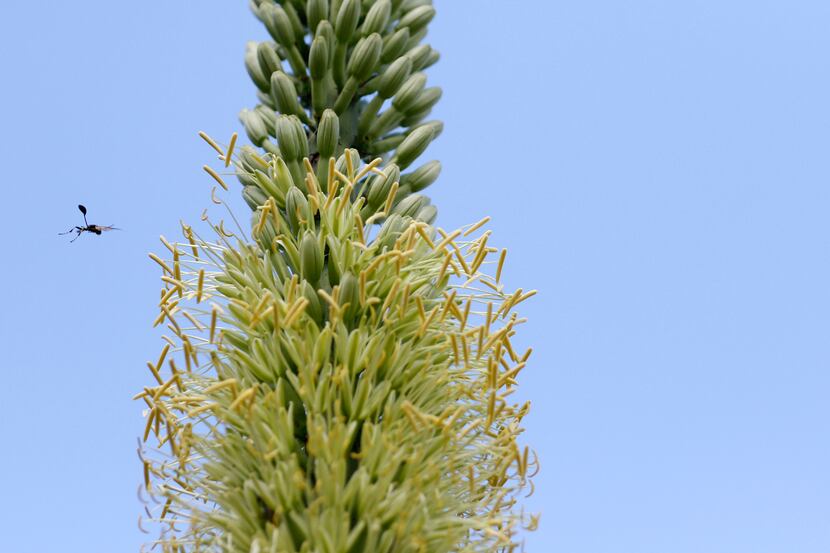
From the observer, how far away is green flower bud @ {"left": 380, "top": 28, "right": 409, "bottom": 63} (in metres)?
7.60

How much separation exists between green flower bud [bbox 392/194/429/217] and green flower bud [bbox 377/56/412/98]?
832 millimetres

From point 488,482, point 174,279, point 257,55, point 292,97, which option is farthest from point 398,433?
point 257,55

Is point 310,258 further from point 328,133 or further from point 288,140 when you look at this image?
point 328,133

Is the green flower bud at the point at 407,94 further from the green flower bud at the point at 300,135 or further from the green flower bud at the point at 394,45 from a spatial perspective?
the green flower bud at the point at 300,135

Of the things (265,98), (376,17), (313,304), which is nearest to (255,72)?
(265,98)

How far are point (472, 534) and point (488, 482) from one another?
1.25 feet

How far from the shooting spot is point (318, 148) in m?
7.18

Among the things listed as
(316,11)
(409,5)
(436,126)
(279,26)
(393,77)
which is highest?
(409,5)

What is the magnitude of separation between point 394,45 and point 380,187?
1200 millimetres

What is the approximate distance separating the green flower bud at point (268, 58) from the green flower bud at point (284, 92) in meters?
0.17

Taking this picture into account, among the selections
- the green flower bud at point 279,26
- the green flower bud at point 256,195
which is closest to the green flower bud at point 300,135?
the green flower bud at point 256,195

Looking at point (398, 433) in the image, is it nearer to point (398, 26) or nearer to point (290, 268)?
point (290, 268)

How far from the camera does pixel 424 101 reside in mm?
7586

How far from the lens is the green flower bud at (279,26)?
7.57 metres
